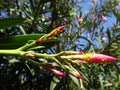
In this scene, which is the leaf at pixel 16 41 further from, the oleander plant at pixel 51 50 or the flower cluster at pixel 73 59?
the oleander plant at pixel 51 50

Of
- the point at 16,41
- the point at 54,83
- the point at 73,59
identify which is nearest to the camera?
the point at 73,59

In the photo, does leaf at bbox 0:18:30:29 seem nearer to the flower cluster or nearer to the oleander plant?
the flower cluster

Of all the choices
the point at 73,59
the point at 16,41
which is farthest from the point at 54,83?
the point at 73,59

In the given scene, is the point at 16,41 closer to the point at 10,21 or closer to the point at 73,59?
the point at 10,21

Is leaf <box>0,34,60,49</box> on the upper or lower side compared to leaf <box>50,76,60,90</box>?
upper

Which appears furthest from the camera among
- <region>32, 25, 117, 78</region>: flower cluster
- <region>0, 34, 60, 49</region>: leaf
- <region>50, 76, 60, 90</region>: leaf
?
<region>50, 76, 60, 90</region>: leaf

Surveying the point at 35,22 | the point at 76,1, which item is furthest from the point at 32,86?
the point at 76,1

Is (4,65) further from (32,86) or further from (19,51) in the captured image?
(19,51)

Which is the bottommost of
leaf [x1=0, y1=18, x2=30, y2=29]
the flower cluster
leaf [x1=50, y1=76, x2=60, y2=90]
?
leaf [x1=50, y1=76, x2=60, y2=90]

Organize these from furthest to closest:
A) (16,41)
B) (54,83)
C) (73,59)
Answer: (54,83)
(16,41)
(73,59)

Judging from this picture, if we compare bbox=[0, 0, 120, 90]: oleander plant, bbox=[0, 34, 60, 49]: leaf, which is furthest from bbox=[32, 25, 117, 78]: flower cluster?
bbox=[0, 0, 120, 90]: oleander plant

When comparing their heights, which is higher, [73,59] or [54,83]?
[73,59]

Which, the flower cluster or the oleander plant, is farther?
the oleander plant

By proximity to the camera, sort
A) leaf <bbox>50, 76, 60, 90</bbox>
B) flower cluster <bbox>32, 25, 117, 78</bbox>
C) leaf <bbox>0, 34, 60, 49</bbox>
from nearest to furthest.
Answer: flower cluster <bbox>32, 25, 117, 78</bbox> < leaf <bbox>0, 34, 60, 49</bbox> < leaf <bbox>50, 76, 60, 90</bbox>
